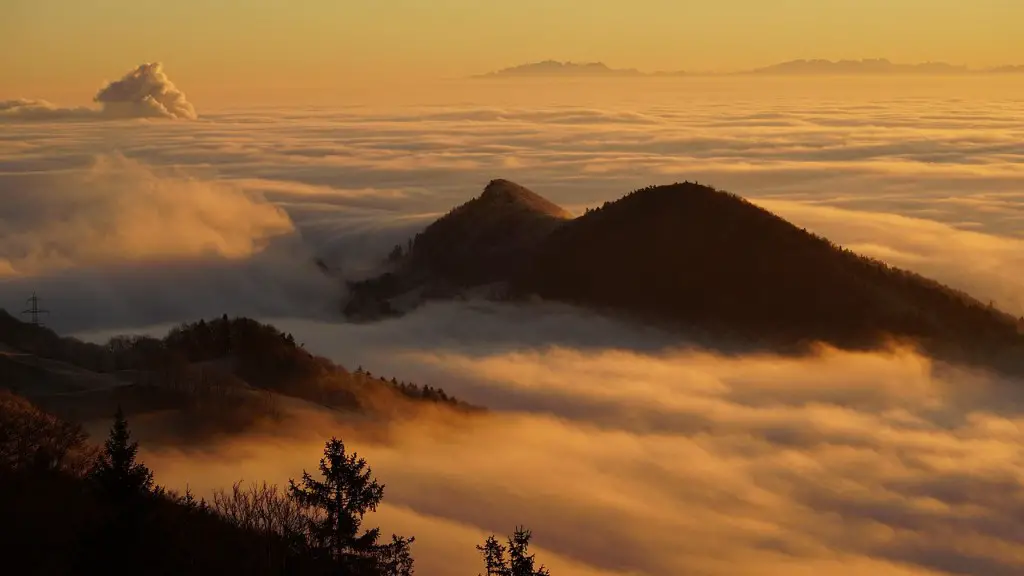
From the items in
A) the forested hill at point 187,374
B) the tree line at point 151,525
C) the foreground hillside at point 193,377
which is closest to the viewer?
the tree line at point 151,525

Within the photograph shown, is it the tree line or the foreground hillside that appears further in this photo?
the foreground hillside

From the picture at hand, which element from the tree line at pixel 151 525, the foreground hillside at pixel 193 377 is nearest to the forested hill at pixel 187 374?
the foreground hillside at pixel 193 377

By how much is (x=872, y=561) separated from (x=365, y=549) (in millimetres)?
74504

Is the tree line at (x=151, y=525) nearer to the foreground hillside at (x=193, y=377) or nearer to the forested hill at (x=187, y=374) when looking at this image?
the foreground hillside at (x=193, y=377)

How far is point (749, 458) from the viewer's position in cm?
14825

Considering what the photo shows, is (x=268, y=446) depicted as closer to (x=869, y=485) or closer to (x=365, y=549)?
(x=365, y=549)

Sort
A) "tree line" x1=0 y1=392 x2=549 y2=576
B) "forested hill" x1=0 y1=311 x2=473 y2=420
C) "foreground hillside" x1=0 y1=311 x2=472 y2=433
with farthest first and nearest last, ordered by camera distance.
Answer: "forested hill" x1=0 y1=311 x2=473 y2=420 < "foreground hillside" x1=0 y1=311 x2=472 y2=433 < "tree line" x1=0 y1=392 x2=549 y2=576

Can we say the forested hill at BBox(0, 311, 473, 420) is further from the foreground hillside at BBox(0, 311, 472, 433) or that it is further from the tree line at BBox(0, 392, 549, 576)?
Result: the tree line at BBox(0, 392, 549, 576)

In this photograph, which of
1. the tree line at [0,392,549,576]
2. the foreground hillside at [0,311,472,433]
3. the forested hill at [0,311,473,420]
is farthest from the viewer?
the forested hill at [0,311,473,420]

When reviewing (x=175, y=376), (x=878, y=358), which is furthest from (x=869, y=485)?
(x=175, y=376)

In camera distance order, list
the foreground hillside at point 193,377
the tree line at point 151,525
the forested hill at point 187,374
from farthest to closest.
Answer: the forested hill at point 187,374, the foreground hillside at point 193,377, the tree line at point 151,525

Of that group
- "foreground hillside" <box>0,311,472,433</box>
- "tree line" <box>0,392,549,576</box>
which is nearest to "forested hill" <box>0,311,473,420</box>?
"foreground hillside" <box>0,311,472,433</box>

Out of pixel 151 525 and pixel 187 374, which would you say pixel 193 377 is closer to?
pixel 187 374

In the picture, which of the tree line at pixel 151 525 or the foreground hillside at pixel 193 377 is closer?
the tree line at pixel 151 525
